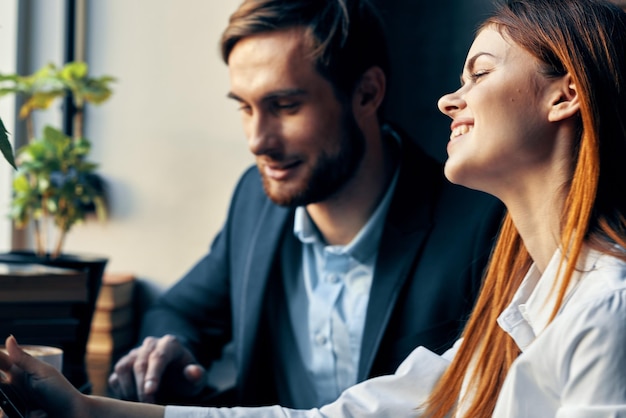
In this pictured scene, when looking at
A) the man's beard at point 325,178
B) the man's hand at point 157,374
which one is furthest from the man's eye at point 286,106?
the man's hand at point 157,374

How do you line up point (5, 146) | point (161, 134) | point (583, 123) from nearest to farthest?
point (5, 146)
point (583, 123)
point (161, 134)

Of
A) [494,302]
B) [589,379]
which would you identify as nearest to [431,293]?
[494,302]

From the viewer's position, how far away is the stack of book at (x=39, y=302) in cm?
130

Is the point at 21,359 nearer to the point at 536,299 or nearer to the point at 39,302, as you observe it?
the point at 39,302

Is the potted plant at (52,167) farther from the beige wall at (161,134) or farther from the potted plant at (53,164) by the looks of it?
the beige wall at (161,134)

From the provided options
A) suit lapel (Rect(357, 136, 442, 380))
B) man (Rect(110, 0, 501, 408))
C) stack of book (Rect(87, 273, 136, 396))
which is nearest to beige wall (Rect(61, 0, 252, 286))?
stack of book (Rect(87, 273, 136, 396))

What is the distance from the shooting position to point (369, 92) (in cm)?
187

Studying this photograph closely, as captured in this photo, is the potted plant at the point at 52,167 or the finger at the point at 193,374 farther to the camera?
the potted plant at the point at 52,167

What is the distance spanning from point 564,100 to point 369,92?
0.94 m

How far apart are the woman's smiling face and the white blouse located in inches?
4.4

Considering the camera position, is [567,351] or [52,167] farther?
[52,167]

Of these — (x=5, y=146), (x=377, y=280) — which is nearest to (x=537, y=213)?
(x=5, y=146)

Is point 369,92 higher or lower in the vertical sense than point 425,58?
lower

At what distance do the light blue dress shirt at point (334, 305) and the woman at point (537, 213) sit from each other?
605 mm
